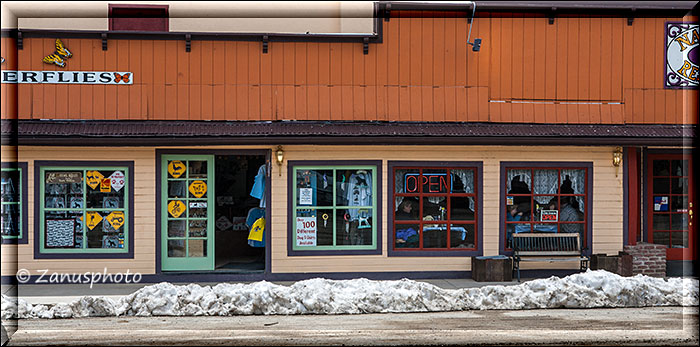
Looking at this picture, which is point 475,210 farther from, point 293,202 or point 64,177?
point 64,177

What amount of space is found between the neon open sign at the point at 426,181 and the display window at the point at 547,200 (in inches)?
49.3

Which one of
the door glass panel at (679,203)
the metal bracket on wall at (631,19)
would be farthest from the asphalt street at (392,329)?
the metal bracket on wall at (631,19)

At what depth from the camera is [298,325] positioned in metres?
9.22

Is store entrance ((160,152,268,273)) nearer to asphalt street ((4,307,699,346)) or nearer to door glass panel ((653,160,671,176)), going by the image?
asphalt street ((4,307,699,346))

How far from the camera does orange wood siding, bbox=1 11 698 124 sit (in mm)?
12836

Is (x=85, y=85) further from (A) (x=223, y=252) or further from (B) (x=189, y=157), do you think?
(A) (x=223, y=252)

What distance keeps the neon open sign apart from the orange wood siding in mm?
1107

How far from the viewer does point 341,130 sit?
12.7m

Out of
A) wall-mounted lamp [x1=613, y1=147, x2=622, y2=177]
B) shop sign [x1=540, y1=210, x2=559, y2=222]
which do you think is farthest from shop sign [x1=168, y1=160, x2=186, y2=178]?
wall-mounted lamp [x1=613, y1=147, x2=622, y2=177]

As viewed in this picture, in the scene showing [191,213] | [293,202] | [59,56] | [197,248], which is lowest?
[197,248]

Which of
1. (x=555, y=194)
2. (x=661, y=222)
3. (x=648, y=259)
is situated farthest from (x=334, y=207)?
(x=661, y=222)

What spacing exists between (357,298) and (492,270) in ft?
11.5

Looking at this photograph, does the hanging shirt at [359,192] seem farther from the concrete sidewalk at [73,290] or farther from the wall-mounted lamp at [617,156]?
the wall-mounted lamp at [617,156]

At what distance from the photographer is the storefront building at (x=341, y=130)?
12688mm
